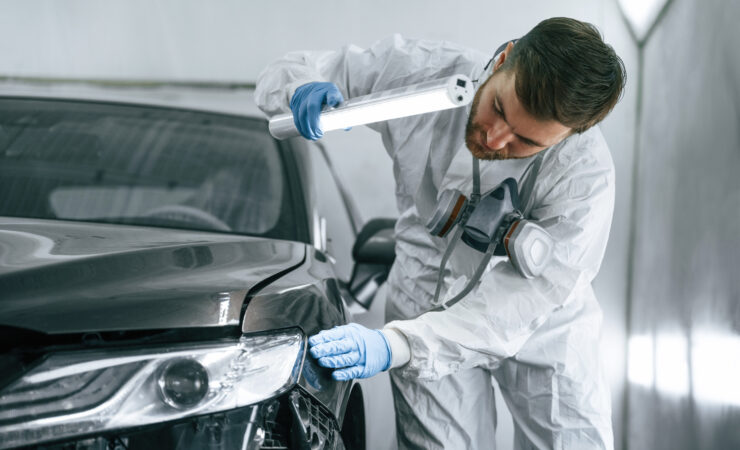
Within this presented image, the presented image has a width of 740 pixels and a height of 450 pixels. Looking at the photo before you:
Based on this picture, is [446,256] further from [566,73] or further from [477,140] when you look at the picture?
[566,73]

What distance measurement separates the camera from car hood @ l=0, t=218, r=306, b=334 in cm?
76

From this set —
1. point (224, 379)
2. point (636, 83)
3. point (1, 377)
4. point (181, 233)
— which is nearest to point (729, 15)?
point (636, 83)

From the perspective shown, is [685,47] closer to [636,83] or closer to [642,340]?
[636,83]

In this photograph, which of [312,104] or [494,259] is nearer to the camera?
[312,104]

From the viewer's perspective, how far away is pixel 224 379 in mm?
821

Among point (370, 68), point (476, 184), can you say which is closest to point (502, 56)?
point (476, 184)

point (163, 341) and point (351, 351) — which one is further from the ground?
point (163, 341)

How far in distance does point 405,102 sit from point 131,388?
0.67 m

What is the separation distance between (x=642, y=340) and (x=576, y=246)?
1735mm

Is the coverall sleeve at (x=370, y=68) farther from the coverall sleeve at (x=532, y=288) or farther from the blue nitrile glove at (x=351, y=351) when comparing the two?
the blue nitrile glove at (x=351, y=351)

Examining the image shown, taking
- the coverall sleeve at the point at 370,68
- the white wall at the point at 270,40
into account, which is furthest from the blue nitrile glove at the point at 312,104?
the white wall at the point at 270,40

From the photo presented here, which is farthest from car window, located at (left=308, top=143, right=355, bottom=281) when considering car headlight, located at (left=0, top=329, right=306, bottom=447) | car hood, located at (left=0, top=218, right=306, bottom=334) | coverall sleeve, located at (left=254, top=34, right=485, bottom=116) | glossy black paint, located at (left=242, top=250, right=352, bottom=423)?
car headlight, located at (left=0, top=329, right=306, bottom=447)

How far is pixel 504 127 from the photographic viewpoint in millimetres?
1341

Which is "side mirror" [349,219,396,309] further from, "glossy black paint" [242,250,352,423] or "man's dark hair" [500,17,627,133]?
"man's dark hair" [500,17,627,133]
